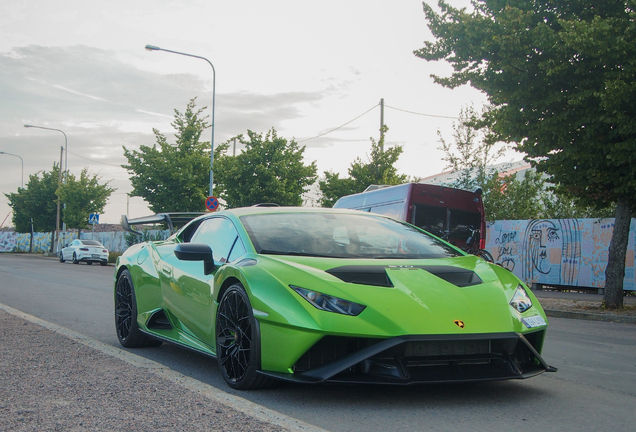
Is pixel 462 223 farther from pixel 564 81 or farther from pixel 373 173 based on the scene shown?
pixel 373 173

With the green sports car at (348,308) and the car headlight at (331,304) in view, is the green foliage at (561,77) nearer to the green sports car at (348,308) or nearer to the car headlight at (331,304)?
the green sports car at (348,308)

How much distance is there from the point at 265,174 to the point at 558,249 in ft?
51.9

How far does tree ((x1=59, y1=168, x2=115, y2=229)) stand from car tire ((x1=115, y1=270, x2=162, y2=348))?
45.5 m

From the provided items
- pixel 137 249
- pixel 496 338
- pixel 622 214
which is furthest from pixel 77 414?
pixel 622 214

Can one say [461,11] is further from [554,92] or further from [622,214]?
[622,214]

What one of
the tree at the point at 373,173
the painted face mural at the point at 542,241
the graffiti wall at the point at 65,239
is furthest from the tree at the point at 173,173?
the painted face mural at the point at 542,241

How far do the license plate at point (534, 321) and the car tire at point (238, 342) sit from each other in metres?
1.61

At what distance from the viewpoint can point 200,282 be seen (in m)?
5.01

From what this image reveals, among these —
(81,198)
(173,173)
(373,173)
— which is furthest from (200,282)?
Result: (81,198)

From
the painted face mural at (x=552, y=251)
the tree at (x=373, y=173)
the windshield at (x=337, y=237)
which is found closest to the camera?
the windshield at (x=337, y=237)

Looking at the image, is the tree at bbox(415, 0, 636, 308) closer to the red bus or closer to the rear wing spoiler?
the red bus

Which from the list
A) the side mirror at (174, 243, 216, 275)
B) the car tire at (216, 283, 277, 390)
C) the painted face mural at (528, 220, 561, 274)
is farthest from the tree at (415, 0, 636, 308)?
the car tire at (216, 283, 277, 390)

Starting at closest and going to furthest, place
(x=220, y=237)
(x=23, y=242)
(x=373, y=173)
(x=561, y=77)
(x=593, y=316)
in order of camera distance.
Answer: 1. (x=220, y=237)
2. (x=593, y=316)
3. (x=561, y=77)
4. (x=373, y=173)
5. (x=23, y=242)

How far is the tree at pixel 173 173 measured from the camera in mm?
35469
